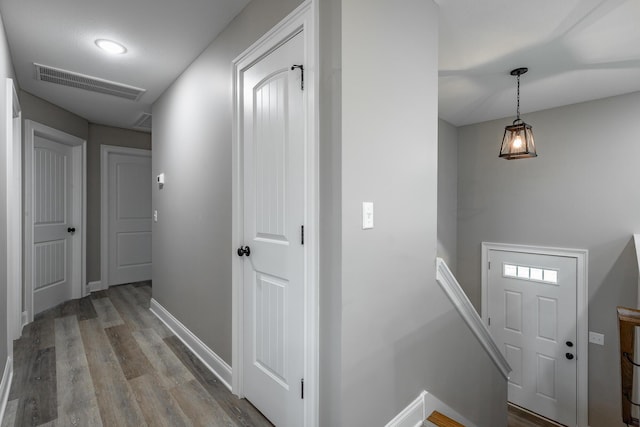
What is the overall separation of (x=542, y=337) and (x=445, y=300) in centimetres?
276

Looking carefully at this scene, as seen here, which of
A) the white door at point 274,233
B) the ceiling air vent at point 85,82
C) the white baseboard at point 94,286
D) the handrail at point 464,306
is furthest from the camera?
the white baseboard at point 94,286

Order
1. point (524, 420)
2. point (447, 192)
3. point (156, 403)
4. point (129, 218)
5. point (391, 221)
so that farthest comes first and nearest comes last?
point (129, 218)
point (447, 192)
point (524, 420)
point (156, 403)
point (391, 221)

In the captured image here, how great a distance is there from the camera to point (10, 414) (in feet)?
5.87

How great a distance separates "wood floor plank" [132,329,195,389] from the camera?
2163 millimetres

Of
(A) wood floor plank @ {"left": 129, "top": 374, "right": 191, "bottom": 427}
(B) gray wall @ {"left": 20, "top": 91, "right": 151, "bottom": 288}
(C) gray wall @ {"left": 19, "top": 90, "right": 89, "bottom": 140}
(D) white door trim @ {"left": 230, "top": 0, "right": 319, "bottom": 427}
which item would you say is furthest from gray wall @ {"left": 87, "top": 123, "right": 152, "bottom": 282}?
(D) white door trim @ {"left": 230, "top": 0, "right": 319, "bottom": 427}

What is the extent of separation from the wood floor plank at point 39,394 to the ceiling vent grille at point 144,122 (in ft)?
9.57

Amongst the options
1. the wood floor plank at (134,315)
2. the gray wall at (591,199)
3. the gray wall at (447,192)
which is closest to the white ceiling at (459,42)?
the gray wall at (591,199)

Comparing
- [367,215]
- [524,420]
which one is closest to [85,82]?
[367,215]

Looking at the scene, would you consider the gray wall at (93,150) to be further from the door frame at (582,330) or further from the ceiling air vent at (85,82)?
the door frame at (582,330)

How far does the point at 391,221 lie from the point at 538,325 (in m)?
3.41

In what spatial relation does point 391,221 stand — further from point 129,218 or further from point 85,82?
point 129,218

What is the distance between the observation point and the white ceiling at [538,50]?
1817 millimetres

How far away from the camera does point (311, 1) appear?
139cm

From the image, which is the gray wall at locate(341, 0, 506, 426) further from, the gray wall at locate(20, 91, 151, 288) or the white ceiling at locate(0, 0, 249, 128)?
the gray wall at locate(20, 91, 151, 288)
